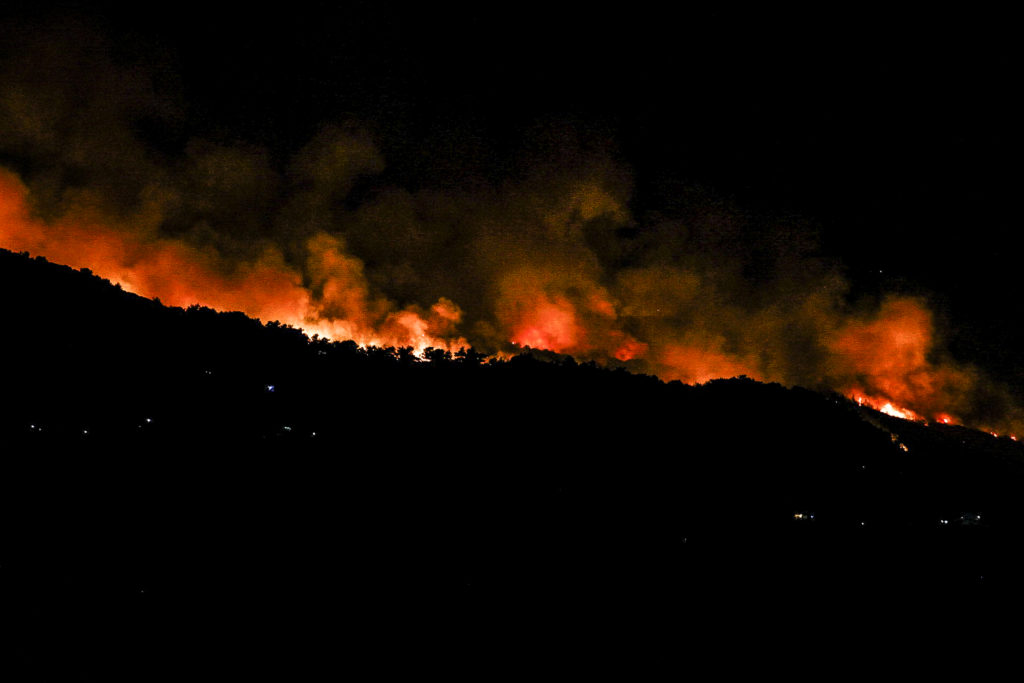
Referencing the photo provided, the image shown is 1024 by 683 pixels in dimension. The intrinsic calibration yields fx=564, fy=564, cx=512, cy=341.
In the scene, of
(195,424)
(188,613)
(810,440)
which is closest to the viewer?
(188,613)

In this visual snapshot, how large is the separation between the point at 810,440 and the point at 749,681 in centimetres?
578

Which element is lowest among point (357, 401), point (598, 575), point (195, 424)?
point (598, 575)

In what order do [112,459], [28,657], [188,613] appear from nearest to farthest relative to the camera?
[28,657] < [188,613] < [112,459]

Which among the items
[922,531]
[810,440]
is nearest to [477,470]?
[810,440]

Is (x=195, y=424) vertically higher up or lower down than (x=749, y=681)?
higher up

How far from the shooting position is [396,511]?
8.89 m

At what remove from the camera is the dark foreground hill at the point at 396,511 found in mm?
7348

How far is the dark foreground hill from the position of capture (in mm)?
7348

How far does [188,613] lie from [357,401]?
406cm

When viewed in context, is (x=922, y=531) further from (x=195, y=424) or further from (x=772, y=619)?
(x=195, y=424)

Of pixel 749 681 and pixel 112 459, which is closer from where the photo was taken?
pixel 749 681

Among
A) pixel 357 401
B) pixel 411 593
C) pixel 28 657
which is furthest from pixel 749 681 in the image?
pixel 28 657

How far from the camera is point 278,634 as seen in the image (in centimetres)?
727

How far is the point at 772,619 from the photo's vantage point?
8.77 metres
